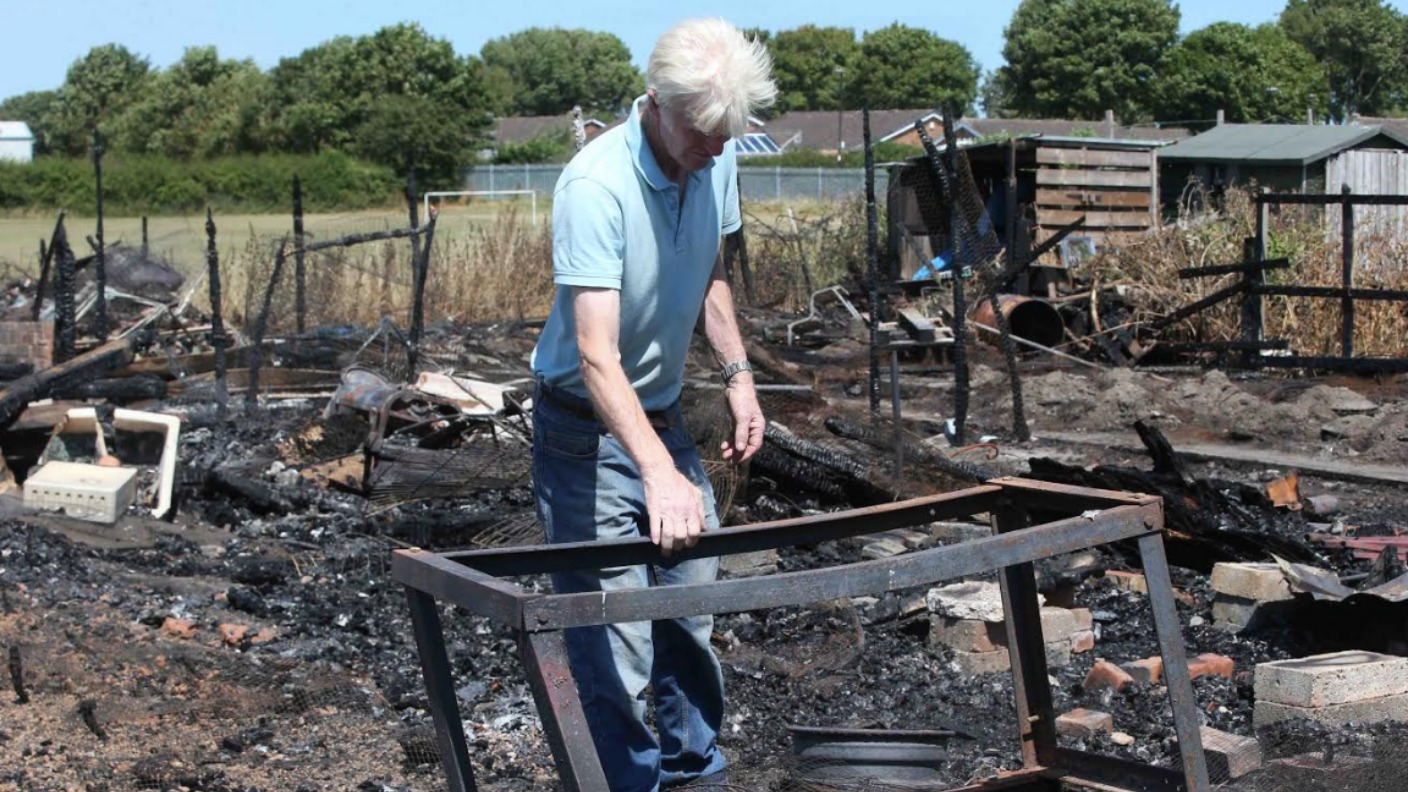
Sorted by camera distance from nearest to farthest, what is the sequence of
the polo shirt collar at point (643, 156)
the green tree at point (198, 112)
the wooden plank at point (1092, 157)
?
the polo shirt collar at point (643, 156)
the wooden plank at point (1092, 157)
the green tree at point (198, 112)

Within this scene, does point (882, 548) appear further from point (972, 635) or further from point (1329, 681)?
point (1329, 681)

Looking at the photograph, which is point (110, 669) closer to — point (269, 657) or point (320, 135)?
point (269, 657)

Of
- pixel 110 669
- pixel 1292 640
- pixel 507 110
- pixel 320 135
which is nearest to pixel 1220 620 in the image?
pixel 1292 640

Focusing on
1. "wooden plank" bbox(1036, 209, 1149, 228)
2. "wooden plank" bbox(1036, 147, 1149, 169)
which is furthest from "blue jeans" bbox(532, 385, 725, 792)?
"wooden plank" bbox(1036, 147, 1149, 169)

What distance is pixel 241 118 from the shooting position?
66.4 metres

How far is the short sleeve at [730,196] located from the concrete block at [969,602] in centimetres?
237

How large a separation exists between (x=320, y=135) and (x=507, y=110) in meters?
56.2

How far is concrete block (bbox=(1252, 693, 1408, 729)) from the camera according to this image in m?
4.76

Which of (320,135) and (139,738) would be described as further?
(320,135)

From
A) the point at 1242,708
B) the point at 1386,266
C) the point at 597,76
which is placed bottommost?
the point at 1242,708

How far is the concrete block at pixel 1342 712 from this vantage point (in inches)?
187

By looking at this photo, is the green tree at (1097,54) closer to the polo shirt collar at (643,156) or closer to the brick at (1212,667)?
the brick at (1212,667)

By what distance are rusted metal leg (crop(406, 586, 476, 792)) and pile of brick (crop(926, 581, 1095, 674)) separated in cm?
306

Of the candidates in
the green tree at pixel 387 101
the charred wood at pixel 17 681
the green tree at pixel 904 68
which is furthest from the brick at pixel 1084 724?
the green tree at pixel 904 68
